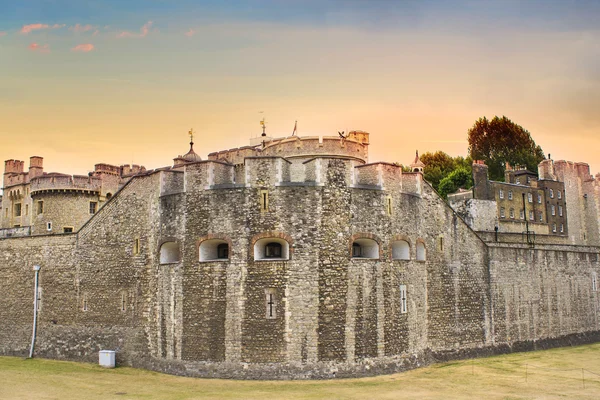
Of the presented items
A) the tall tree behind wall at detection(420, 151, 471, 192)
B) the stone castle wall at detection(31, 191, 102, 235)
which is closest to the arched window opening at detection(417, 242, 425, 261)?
the stone castle wall at detection(31, 191, 102, 235)

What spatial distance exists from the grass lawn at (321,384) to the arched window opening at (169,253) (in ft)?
14.5

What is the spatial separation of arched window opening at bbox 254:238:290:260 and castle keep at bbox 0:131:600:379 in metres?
0.06

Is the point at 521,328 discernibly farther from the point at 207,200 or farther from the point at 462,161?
the point at 462,161

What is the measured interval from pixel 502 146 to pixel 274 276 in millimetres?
53072

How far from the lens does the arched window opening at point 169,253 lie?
25.3 metres

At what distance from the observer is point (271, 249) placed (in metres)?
23.9

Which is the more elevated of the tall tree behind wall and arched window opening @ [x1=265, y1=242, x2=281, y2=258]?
the tall tree behind wall

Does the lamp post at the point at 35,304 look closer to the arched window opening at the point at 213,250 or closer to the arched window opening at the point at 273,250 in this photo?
the arched window opening at the point at 213,250

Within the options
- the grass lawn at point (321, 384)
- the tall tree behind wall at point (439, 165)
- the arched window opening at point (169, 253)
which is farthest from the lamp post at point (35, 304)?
the tall tree behind wall at point (439, 165)

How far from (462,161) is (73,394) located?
56.7 meters

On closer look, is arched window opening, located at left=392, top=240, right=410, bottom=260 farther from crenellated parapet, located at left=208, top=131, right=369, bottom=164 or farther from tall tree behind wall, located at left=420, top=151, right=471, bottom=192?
tall tree behind wall, located at left=420, top=151, right=471, bottom=192

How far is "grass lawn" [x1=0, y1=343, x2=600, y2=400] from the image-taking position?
2009cm

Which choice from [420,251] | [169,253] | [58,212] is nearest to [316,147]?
[420,251]

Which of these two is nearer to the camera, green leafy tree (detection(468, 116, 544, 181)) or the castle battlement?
the castle battlement
